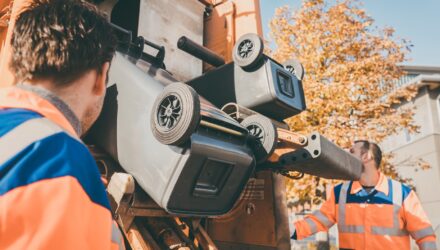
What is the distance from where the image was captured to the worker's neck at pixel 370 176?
136 inches

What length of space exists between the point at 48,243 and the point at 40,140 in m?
0.19

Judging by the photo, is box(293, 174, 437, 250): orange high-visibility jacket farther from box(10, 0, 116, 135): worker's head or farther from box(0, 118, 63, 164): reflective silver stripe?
box(0, 118, 63, 164): reflective silver stripe

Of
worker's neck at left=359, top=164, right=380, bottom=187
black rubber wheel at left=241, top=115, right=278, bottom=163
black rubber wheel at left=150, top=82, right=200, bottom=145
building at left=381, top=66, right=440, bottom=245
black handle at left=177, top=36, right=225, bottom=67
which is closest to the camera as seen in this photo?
→ black rubber wheel at left=150, top=82, right=200, bottom=145

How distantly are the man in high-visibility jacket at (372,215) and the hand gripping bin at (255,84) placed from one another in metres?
1.13

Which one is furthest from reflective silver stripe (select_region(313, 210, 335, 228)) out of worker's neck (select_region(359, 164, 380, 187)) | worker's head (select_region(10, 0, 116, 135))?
worker's head (select_region(10, 0, 116, 135))

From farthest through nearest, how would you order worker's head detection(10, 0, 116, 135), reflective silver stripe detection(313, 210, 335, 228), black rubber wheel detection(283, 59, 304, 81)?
reflective silver stripe detection(313, 210, 335, 228)
black rubber wheel detection(283, 59, 304, 81)
worker's head detection(10, 0, 116, 135)

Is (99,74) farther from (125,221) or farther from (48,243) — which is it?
(125,221)

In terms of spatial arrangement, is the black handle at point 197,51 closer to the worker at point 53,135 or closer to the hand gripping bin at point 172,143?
the hand gripping bin at point 172,143

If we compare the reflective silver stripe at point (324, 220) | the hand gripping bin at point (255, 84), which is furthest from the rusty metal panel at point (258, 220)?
the reflective silver stripe at point (324, 220)

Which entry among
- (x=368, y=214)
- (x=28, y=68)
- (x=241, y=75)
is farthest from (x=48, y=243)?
(x=368, y=214)

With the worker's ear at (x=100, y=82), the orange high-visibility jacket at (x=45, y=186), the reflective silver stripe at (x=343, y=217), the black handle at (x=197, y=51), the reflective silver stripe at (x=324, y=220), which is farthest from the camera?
the reflective silver stripe at (x=324, y=220)

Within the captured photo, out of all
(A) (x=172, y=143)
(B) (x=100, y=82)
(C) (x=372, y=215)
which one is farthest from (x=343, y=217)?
(B) (x=100, y=82)

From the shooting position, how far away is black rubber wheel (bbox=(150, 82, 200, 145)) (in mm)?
1707

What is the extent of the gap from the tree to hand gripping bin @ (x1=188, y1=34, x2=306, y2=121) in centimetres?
444
